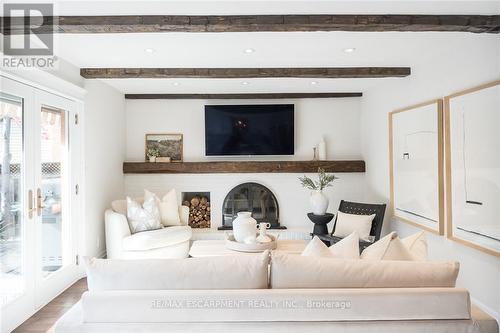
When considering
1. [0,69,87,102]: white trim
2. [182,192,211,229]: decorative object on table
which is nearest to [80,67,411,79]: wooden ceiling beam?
[0,69,87,102]: white trim

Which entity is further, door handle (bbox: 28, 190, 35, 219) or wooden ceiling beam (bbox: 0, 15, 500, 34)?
door handle (bbox: 28, 190, 35, 219)

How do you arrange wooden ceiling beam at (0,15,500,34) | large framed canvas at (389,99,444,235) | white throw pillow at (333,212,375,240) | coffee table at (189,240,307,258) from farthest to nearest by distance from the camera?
1. white throw pillow at (333,212,375,240)
2. large framed canvas at (389,99,444,235)
3. coffee table at (189,240,307,258)
4. wooden ceiling beam at (0,15,500,34)

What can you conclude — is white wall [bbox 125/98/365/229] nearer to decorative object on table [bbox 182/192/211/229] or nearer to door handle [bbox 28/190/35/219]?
decorative object on table [bbox 182/192/211/229]

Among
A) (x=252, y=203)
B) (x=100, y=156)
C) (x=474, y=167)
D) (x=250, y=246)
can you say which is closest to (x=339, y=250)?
(x=250, y=246)

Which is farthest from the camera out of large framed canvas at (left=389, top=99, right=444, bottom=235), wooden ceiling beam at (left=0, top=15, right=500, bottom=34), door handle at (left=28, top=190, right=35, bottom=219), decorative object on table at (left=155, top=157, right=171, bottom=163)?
decorative object on table at (left=155, top=157, right=171, bottom=163)

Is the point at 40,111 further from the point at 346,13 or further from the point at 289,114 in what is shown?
the point at 289,114

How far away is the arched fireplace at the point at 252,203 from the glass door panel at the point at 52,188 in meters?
2.35

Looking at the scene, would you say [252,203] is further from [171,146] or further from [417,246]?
[417,246]

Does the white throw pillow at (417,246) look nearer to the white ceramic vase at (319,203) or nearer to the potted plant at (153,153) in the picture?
the white ceramic vase at (319,203)

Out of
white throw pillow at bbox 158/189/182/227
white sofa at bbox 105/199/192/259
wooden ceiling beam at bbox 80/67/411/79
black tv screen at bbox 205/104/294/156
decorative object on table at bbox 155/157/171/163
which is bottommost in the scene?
Result: white sofa at bbox 105/199/192/259

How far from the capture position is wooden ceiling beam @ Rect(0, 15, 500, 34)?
7.72 feet

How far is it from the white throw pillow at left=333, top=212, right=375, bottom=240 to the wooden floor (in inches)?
119

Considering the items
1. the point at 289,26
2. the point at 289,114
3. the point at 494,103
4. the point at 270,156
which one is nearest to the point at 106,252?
the point at 270,156

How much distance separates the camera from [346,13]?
2379 millimetres
